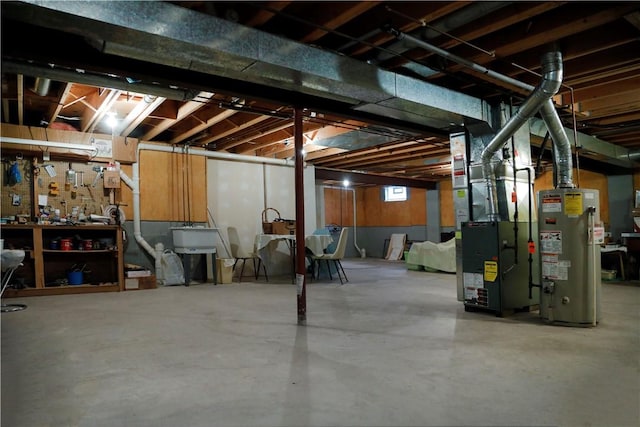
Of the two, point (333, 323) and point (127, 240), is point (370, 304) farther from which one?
point (127, 240)

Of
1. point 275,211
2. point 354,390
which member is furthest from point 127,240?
point 354,390

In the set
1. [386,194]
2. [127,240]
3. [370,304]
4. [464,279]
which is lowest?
[370,304]

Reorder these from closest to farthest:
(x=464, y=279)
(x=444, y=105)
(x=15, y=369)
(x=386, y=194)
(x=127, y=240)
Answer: (x=15, y=369), (x=444, y=105), (x=464, y=279), (x=127, y=240), (x=386, y=194)

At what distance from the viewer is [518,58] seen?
362 centimetres

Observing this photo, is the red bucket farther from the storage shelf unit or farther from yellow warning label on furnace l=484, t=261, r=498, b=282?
yellow warning label on furnace l=484, t=261, r=498, b=282

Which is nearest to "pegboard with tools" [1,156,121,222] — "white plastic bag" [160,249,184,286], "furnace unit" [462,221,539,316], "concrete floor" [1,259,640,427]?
"white plastic bag" [160,249,184,286]

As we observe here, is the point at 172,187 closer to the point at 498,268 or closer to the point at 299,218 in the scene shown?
the point at 299,218

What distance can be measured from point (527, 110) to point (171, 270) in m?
5.27

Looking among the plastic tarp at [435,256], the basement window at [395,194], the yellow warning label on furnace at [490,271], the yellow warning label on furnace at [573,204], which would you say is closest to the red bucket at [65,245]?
the yellow warning label on furnace at [490,271]

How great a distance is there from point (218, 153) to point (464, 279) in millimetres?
4710

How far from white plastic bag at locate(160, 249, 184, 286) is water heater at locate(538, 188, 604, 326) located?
16.4 ft

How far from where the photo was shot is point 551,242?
11.6 feet

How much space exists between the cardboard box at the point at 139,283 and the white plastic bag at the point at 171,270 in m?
0.33

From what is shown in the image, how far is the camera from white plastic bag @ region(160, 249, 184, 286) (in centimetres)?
630
